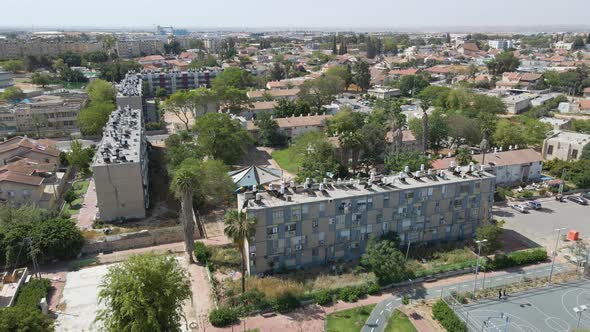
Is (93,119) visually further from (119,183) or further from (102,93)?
(119,183)

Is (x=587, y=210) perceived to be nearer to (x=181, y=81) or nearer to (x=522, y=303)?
(x=522, y=303)

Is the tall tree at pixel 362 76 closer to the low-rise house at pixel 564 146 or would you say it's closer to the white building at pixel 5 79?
the low-rise house at pixel 564 146

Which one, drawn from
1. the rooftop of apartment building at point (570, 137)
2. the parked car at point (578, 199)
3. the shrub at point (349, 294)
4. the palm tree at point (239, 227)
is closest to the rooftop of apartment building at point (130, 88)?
the palm tree at point (239, 227)

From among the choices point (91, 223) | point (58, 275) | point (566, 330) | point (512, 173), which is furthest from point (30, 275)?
point (512, 173)

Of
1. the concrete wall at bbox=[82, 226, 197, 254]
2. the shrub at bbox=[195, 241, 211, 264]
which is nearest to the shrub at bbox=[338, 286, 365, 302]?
the shrub at bbox=[195, 241, 211, 264]

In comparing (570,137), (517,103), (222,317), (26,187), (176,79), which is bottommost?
(222,317)

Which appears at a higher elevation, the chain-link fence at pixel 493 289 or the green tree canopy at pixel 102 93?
the green tree canopy at pixel 102 93

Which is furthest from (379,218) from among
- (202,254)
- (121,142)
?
(121,142)

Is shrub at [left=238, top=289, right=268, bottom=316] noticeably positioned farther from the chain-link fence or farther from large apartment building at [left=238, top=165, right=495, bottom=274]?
the chain-link fence
